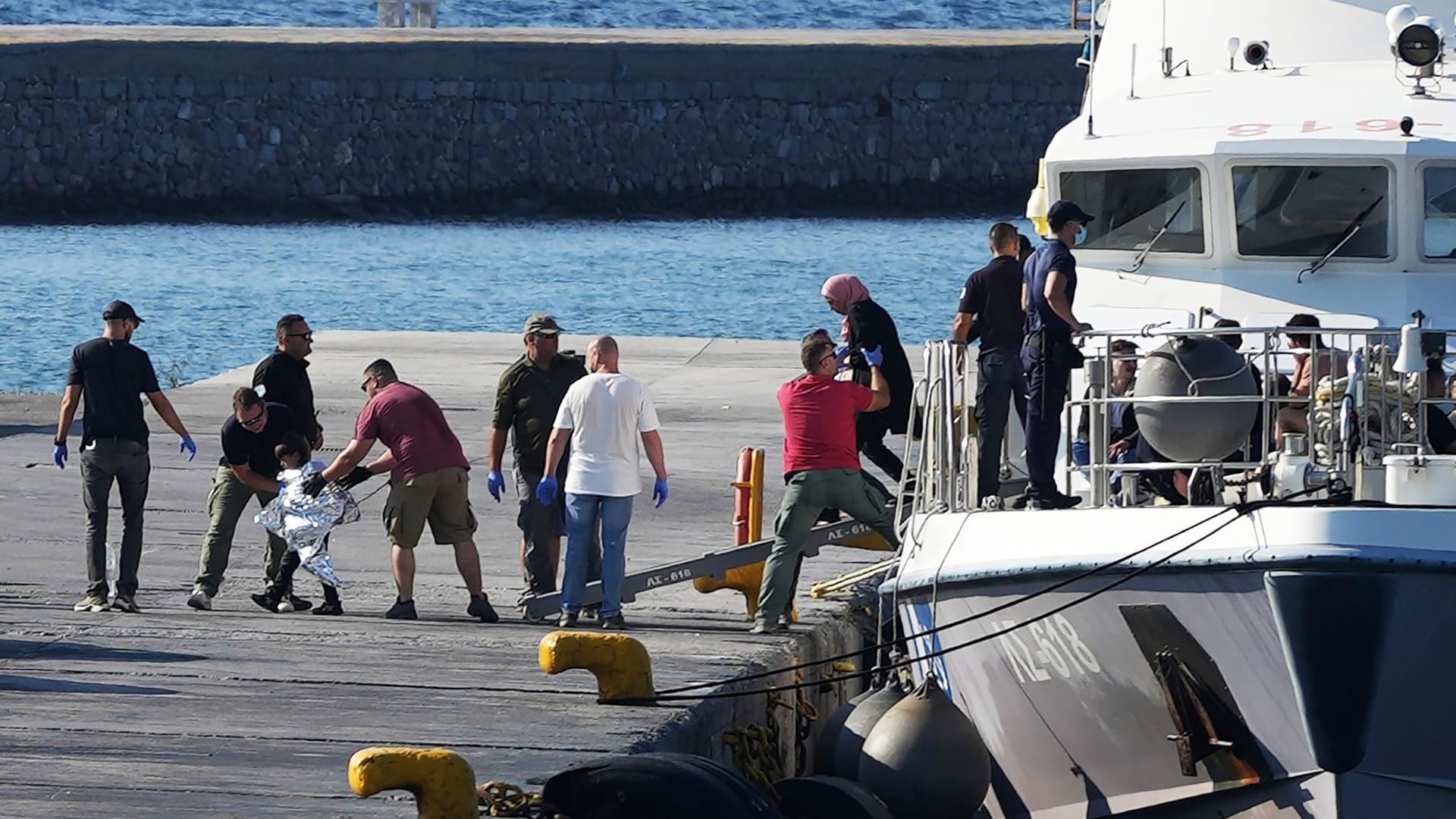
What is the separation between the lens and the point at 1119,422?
32.5 feet

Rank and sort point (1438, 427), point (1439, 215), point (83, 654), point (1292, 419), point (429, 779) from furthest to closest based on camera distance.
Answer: point (1439, 215) < point (83, 654) < point (1292, 419) < point (1438, 427) < point (429, 779)

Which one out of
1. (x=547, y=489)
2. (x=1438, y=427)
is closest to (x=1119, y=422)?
(x=1438, y=427)

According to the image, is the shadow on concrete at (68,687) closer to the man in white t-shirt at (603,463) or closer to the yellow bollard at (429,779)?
the man in white t-shirt at (603,463)

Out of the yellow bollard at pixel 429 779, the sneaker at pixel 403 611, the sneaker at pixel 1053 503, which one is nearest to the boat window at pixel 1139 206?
the sneaker at pixel 1053 503

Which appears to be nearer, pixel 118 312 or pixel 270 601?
pixel 118 312

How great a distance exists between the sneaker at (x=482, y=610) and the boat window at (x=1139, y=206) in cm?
346

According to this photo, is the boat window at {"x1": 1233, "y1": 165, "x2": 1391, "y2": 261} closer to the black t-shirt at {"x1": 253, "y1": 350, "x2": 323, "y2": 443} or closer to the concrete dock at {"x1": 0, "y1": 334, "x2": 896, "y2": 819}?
the concrete dock at {"x1": 0, "y1": 334, "x2": 896, "y2": 819}

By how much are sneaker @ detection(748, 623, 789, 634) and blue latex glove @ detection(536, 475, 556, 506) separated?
3.85 ft

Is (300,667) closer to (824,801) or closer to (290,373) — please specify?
(290,373)

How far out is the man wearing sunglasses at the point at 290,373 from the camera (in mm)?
12539

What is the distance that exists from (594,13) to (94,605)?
93.2 metres

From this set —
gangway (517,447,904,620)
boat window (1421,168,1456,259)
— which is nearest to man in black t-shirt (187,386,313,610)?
gangway (517,447,904,620)

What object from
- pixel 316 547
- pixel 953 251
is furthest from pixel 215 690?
pixel 953 251

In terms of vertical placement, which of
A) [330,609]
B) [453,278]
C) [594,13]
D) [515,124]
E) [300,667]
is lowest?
[300,667]
